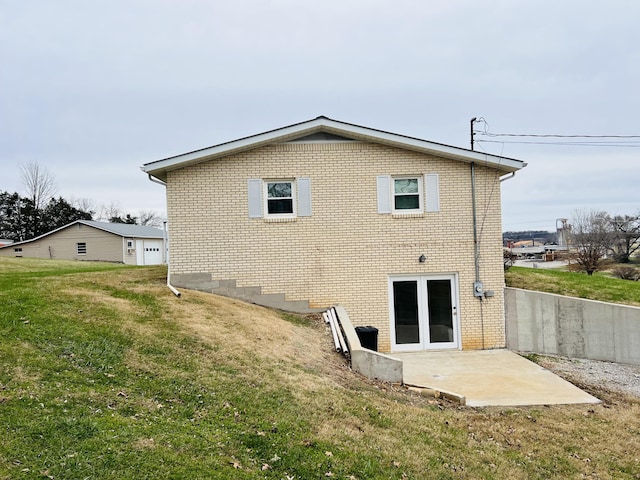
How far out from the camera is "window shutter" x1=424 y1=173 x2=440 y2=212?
12188 millimetres

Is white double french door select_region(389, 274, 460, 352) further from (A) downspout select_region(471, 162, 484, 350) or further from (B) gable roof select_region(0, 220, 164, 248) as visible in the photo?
(B) gable roof select_region(0, 220, 164, 248)

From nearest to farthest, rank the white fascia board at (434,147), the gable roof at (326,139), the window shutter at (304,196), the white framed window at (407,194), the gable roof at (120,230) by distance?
the gable roof at (326,139)
the white fascia board at (434,147)
the window shutter at (304,196)
the white framed window at (407,194)
the gable roof at (120,230)

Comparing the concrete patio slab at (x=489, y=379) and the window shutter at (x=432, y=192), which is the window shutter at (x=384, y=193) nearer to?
the window shutter at (x=432, y=192)

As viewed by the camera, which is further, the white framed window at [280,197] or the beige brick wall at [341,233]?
the white framed window at [280,197]

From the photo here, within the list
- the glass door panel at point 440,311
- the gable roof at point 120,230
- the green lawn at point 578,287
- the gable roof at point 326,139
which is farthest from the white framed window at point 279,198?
the gable roof at point 120,230

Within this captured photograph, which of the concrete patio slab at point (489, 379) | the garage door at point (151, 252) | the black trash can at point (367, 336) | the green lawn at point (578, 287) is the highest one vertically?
the garage door at point (151, 252)

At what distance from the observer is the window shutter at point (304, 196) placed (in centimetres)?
1203

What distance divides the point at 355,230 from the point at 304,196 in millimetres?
1671

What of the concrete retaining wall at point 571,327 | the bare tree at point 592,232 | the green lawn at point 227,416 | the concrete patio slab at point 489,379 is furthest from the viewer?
the bare tree at point 592,232

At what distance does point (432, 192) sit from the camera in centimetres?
1220

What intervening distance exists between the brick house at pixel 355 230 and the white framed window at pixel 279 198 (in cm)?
3

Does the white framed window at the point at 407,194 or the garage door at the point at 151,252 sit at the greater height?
the white framed window at the point at 407,194

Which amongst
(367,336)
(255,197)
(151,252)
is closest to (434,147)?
(255,197)

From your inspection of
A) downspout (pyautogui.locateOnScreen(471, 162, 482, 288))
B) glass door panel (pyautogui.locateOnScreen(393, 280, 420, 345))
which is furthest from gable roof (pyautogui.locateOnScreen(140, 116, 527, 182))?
glass door panel (pyautogui.locateOnScreen(393, 280, 420, 345))
